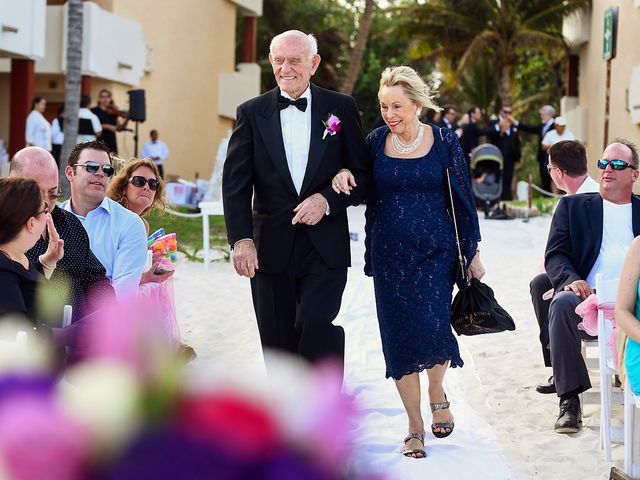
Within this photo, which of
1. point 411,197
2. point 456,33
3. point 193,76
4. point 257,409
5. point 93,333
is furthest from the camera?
point 456,33

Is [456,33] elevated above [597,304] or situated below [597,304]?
above

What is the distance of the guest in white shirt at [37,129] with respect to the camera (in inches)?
714

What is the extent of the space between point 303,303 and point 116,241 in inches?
54.5

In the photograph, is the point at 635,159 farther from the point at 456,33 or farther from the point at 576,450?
the point at 456,33

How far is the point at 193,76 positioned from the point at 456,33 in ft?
37.1

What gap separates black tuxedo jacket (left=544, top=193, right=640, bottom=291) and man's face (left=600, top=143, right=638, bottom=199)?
87 mm

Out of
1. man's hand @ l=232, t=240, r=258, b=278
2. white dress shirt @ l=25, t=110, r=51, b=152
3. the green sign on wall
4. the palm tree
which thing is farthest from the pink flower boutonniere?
the palm tree

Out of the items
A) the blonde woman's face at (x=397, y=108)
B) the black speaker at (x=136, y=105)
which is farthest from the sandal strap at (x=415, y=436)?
the black speaker at (x=136, y=105)

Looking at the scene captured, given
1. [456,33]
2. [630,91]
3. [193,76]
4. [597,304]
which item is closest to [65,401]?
[597,304]

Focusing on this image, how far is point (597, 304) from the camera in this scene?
219 inches

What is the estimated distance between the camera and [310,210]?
4.97 metres

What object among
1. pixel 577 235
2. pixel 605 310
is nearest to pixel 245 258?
pixel 605 310

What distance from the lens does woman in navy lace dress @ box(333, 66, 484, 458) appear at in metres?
5.33

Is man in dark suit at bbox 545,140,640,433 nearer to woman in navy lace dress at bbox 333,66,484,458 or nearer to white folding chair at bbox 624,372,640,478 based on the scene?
woman in navy lace dress at bbox 333,66,484,458
